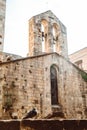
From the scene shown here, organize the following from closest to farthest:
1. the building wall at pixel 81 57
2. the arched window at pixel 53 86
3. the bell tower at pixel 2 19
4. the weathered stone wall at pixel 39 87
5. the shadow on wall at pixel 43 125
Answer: the shadow on wall at pixel 43 125
the weathered stone wall at pixel 39 87
the bell tower at pixel 2 19
the arched window at pixel 53 86
the building wall at pixel 81 57

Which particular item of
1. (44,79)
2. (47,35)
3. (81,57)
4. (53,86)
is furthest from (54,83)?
(81,57)

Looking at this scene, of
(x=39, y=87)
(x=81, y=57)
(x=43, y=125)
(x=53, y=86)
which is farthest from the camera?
(x=81, y=57)

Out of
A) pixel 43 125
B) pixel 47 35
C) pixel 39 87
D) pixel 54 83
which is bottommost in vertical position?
pixel 43 125

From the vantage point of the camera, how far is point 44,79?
33.1 ft

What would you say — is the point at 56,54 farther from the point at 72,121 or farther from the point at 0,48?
the point at 72,121

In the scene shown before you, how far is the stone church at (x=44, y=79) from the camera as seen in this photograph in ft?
29.2

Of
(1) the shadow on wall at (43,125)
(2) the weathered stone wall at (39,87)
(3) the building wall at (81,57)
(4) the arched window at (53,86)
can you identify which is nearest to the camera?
(1) the shadow on wall at (43,125)

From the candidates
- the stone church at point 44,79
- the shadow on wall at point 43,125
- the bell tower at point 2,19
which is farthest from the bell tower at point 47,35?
the shadow on wall at point 43,125

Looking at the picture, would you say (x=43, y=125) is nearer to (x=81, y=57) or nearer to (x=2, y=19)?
(x=2, y=19)

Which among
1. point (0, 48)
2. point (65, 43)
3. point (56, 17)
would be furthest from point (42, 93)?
point (56, 17)

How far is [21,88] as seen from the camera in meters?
9.19

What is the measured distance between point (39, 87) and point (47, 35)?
3.17 m

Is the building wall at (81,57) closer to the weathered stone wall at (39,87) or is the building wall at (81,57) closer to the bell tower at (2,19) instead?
the weathered stone wall at (39,87)

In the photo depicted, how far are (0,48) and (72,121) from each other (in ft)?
24.6
